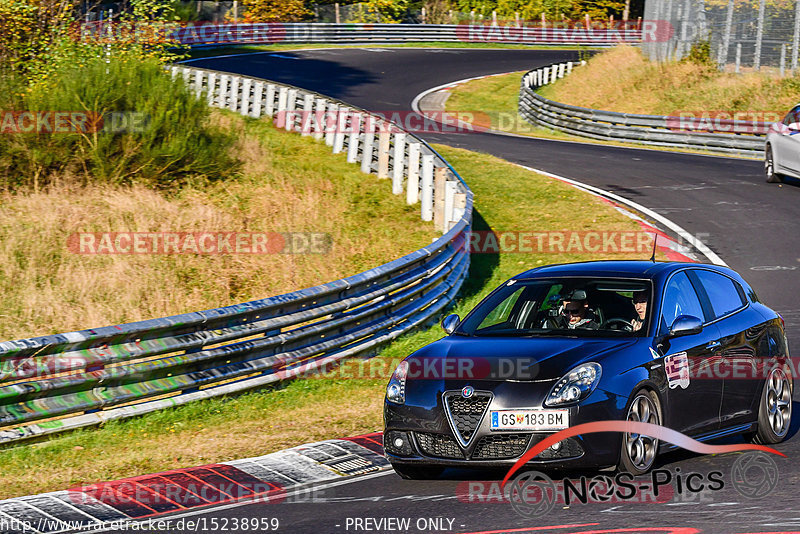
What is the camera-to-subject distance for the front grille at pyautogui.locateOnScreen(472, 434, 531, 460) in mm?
7000

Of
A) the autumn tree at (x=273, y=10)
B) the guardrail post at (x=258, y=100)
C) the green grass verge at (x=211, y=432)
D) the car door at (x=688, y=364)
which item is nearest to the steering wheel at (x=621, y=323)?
the car door at (x=688, y=364)

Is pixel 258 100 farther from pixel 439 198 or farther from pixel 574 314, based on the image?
pixel 574 314

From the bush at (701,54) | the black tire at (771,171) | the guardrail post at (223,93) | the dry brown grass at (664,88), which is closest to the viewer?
the black tire at (771,171)

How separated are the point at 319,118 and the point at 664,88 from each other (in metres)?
17.7

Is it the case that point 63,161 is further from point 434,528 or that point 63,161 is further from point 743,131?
point 743,131

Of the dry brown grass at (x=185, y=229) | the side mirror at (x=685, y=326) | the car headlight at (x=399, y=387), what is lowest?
the dry brown grass at (x=185, y=229)

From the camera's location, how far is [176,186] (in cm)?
2116

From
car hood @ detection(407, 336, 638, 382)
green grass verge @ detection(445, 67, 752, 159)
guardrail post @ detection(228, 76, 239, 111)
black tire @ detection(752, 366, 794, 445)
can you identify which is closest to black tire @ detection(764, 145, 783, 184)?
green grass verge @ detection(445, 67, 752, 159)

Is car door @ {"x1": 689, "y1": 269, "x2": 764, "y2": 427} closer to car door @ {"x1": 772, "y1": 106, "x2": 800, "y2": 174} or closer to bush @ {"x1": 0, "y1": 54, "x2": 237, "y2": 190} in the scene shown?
bush @ {"x1": 0, "y1": 54, "x2": 237, "y2": 190}

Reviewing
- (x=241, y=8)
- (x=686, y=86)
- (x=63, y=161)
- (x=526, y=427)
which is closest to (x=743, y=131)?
(x=686, y=86)

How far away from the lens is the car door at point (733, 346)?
329 inches

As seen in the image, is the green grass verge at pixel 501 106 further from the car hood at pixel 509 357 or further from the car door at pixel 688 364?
the car hood at pixel 509 357

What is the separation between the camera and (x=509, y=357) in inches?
292

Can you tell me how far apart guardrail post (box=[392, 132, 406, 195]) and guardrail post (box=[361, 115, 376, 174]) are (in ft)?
5.30
